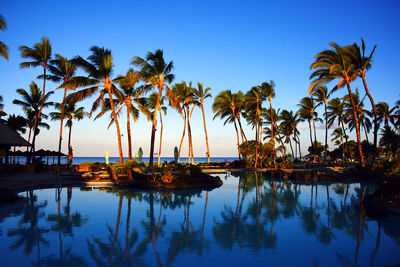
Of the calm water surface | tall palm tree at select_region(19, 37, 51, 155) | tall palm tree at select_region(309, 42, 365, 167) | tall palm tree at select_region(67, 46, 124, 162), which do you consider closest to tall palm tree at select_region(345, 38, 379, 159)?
tall palm tree at select_region(309, 42, 365, 167)

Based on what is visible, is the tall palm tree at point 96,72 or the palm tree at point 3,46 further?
the tall palm tree at point 96,72

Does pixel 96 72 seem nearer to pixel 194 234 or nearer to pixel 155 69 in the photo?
pixel 155 69

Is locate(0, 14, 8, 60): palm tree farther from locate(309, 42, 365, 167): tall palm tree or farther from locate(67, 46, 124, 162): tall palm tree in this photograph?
locate(309, 42, 365, 167): tall palm tree

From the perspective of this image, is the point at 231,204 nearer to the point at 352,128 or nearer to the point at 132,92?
the point at 132,92

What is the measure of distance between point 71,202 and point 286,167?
26.6 m

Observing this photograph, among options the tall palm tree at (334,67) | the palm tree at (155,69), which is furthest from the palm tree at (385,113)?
the palm tree at (155,69)

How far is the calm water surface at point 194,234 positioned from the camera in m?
5.27

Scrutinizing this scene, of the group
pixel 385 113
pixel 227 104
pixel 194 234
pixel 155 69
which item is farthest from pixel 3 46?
pixel 385 113

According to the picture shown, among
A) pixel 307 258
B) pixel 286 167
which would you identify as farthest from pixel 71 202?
pixel 286 167

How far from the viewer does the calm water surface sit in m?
5.27

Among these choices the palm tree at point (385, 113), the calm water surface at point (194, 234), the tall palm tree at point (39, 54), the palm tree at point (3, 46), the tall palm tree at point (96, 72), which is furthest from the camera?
the palm tree at point (385, 113)

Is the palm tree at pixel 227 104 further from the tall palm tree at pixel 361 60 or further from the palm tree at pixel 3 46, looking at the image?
the palm tree at pixel 3 46

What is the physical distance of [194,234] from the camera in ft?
22.8

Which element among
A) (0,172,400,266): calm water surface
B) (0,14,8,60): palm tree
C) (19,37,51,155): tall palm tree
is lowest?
(0,172,400,266): calm water surface
